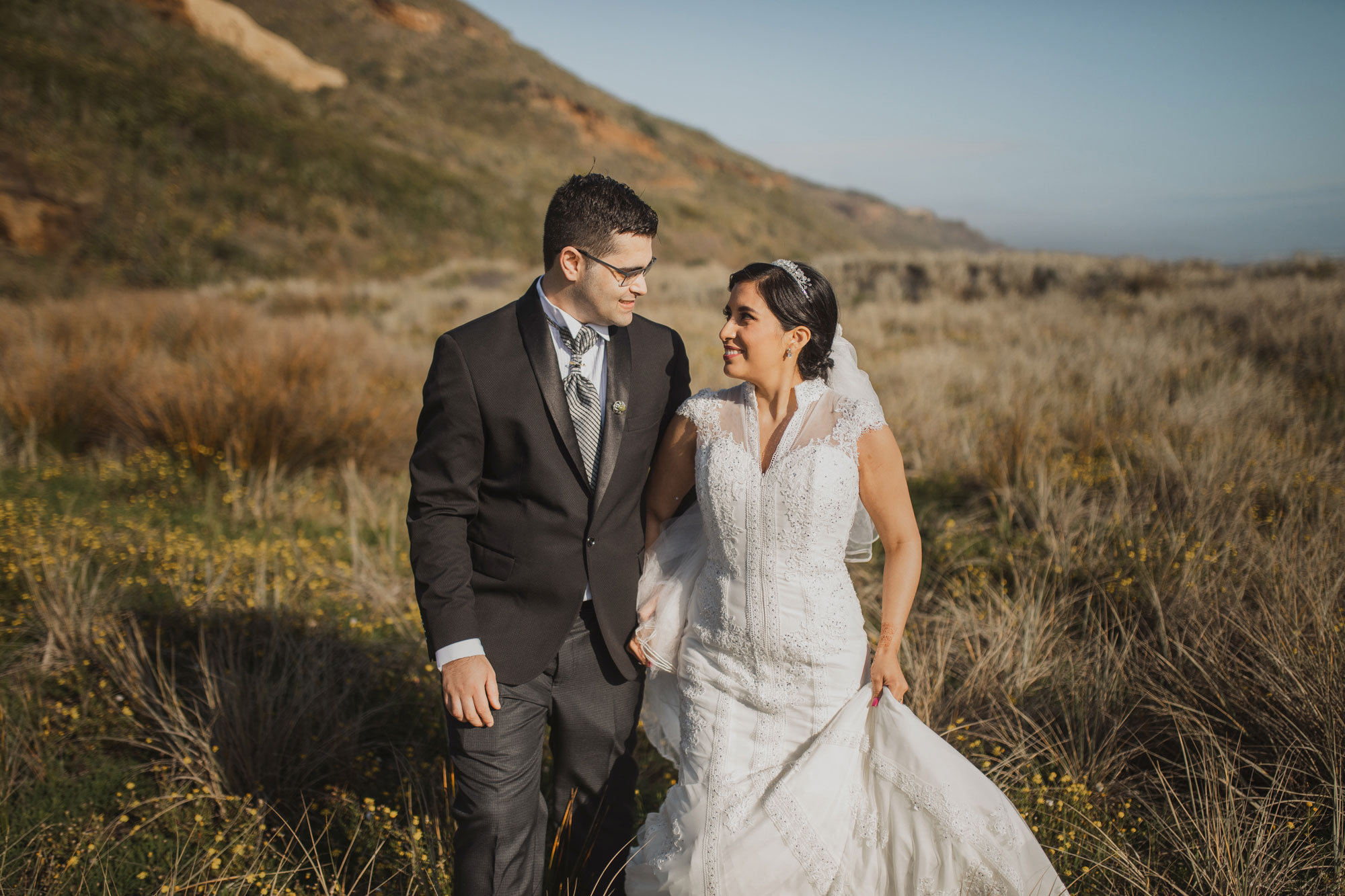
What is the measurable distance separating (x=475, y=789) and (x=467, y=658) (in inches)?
15.5

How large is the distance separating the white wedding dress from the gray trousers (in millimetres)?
194

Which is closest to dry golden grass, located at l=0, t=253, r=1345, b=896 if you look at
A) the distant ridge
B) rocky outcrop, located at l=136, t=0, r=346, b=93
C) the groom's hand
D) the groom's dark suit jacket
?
the groom's hand

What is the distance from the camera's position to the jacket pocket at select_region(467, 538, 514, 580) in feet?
6.90

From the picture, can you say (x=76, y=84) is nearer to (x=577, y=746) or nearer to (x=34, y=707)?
(x=34, y=707)

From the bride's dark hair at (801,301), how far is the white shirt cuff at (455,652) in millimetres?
1286

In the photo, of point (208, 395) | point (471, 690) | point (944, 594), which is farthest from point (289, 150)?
point (471, 690)

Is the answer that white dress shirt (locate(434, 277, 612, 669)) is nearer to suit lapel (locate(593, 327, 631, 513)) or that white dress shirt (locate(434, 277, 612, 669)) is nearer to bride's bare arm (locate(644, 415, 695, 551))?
suit lapel (locate(593, 327, 631, 513))

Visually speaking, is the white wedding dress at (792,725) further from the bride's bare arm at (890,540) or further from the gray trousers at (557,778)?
the gray trousers at (557,778)

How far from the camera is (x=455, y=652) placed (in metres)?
1.93

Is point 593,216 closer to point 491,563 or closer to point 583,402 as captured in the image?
point 583,402

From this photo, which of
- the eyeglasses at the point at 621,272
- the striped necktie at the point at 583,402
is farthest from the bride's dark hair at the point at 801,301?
the striped necktie at the point at 583,402

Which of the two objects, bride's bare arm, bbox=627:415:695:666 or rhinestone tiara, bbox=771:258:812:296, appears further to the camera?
bride's bare arm, bbox=627:415:695:666

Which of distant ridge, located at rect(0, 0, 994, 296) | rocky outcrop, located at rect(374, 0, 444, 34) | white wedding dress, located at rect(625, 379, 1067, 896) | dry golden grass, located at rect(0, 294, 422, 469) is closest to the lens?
white wedding dress, located at rect(625, 379, 1067, 896)

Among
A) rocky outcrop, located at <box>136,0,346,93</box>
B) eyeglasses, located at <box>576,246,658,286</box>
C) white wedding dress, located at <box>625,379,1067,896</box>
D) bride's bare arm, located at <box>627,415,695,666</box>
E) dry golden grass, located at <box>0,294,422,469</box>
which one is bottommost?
dry golden grass, located at <box>0,294,422,469</box>
